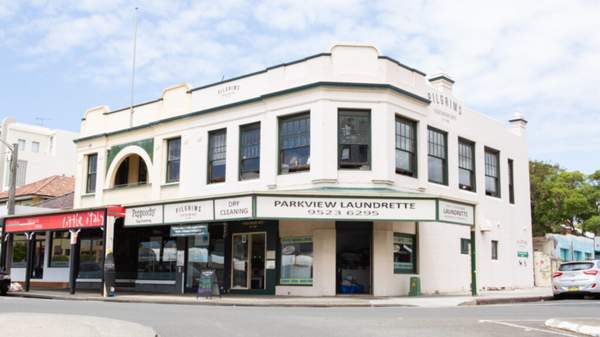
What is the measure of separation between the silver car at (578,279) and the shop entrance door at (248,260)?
428 inches

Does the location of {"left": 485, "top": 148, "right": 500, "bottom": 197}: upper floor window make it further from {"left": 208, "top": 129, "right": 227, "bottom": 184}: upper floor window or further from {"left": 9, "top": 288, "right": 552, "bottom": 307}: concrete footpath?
{"left": 208, "top": 129, "right": 227, "bottom": 184}: upper floor window

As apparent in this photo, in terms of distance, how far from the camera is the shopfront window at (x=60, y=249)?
3247 cm

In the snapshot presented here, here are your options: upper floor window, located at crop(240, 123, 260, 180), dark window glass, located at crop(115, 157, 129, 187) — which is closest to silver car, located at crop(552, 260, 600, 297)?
upper floor window, located at crop(240, 123, 260, 180)

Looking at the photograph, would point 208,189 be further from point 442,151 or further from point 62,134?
point 62,134

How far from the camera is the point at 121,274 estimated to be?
29250 millimetres

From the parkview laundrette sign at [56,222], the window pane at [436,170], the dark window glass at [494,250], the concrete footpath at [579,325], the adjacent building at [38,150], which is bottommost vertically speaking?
the concrete footpath at [579,325]

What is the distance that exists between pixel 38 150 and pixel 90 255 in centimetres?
3929

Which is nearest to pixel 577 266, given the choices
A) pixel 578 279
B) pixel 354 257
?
pixel 578 279

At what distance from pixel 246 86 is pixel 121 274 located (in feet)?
33.6

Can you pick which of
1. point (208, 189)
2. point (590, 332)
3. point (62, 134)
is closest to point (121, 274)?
point (208, 189)

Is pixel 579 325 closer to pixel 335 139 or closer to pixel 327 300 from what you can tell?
pixel 327 300

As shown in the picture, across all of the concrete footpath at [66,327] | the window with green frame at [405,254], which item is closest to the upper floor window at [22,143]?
the window with green frame at [405,254]

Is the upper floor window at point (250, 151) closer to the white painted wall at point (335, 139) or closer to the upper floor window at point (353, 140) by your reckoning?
the white painted wall at point (335, 139)

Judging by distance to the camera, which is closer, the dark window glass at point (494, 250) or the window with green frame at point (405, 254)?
the window with green frame at point (405, 254)
